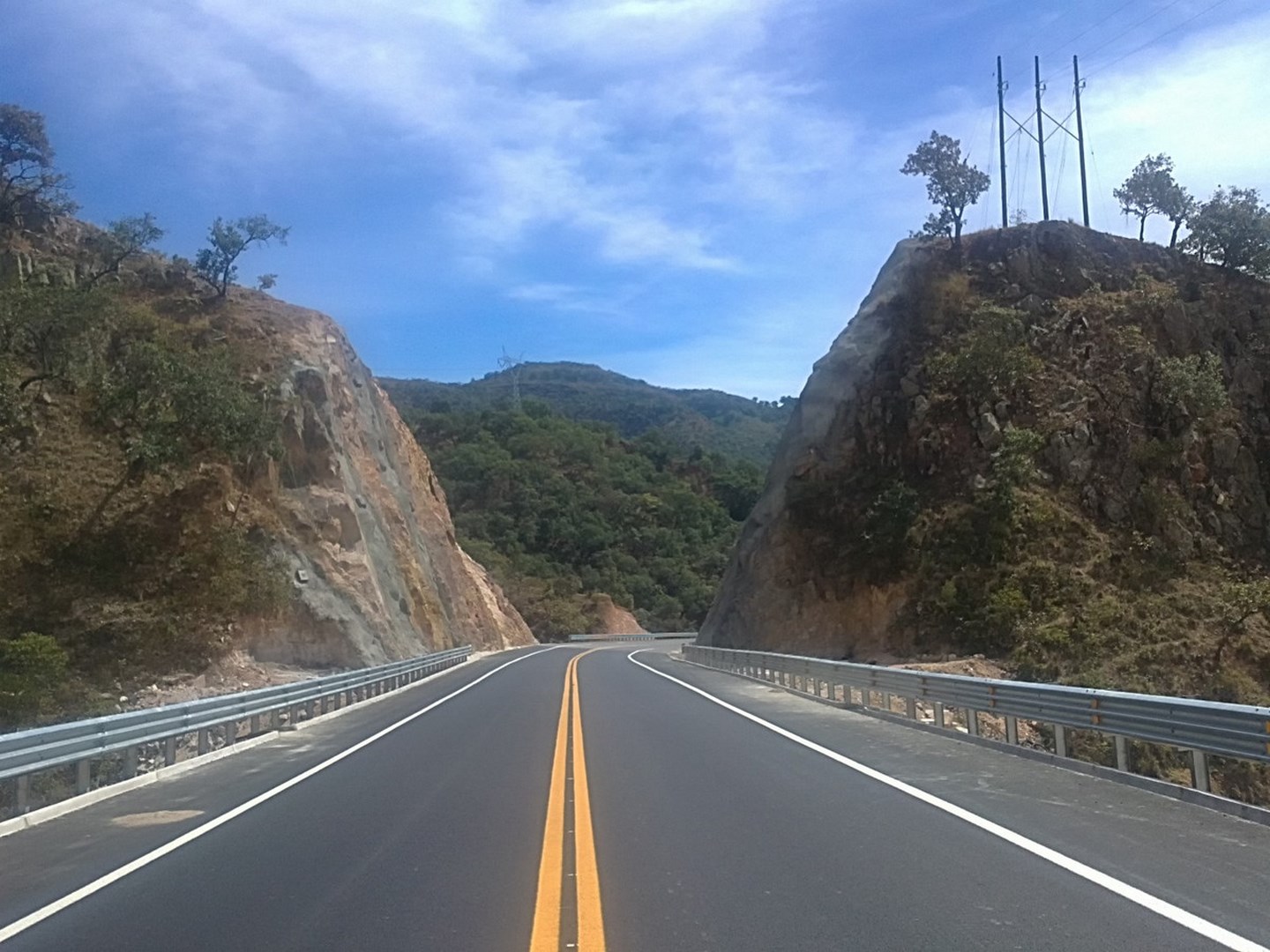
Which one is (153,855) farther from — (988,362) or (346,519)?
(988,362)

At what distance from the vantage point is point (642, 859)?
823cm

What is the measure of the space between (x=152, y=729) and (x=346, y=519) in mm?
31704

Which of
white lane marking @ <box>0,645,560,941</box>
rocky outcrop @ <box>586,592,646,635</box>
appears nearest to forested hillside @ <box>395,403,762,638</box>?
rocky outcrop @ <box>586,592,646,635</box>

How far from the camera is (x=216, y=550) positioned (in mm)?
37156

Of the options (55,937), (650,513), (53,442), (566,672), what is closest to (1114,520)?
(566,672)

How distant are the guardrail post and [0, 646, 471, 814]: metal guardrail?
10908 millimetres

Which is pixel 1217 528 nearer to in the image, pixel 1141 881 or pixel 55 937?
pixel 1141 881

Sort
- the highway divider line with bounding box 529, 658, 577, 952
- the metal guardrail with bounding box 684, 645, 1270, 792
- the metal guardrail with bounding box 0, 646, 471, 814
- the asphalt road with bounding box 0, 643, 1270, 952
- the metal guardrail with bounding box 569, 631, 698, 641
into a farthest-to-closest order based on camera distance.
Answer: the metal guardrail with bounding box 569, 631, 698, 641 < the metal guardrail with bounding box 0, 646, 471, 814 < the metal guardrail with bounding box 684, 645, 1270, 792 < the asphalt road with bounding box 0, 643, 1270, 952 < the highway divider line with bounding box 529, 658, 577, 952

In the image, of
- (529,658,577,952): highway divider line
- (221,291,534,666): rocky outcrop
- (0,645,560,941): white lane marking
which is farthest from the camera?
(221,291,534,666): rocky outcrop

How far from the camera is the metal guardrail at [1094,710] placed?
9766 millimetres

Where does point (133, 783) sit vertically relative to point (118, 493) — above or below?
below

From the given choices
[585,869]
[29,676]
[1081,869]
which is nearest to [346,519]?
[29,676]

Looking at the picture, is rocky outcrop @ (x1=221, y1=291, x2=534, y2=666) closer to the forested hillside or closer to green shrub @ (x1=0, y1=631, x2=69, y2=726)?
green shrub @ (x1=0, y1=631, x2=69, y2=726)

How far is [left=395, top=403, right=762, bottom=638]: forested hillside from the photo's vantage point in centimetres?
10300
